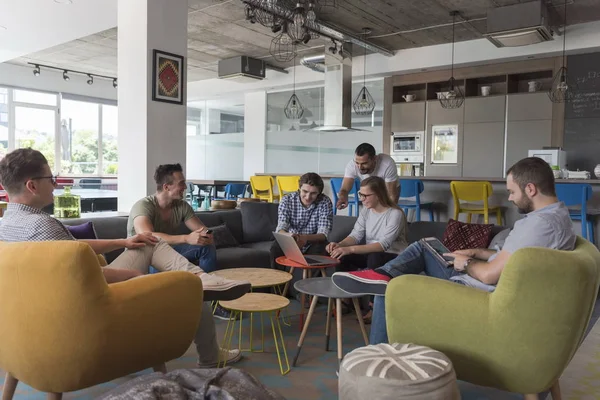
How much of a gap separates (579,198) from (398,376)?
3738 millimetres

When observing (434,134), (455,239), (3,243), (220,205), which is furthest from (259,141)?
(3,243)

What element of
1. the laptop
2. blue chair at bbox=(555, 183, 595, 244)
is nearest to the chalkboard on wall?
blue chair at bbox=(555, 183, 595, 244)

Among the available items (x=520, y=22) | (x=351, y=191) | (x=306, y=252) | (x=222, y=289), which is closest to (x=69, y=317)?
→ (x=222, y=289)

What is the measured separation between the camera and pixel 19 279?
165cm

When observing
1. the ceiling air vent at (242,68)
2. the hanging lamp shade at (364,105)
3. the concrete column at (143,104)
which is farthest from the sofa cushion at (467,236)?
the ceiling air vent at (242,68)

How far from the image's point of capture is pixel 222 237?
4293 millimetres

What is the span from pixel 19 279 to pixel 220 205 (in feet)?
10.6

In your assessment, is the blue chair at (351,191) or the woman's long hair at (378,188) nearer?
the woman's long hair at (378,188)

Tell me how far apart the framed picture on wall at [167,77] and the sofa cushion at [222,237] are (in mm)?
1285

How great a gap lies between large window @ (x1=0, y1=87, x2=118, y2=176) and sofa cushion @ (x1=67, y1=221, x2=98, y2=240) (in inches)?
291

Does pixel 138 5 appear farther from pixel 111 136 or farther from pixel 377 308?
pixel 111 136

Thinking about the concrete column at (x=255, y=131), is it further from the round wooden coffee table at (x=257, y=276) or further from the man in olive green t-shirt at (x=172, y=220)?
the round wooden coffee table at (x=257, y=276)

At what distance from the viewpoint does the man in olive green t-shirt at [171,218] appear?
298 cm

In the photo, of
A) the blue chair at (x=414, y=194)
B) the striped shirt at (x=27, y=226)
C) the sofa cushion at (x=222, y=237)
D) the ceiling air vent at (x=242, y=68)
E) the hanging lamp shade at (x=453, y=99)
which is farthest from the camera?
the ceiling air vent at (x=242, y=68)
